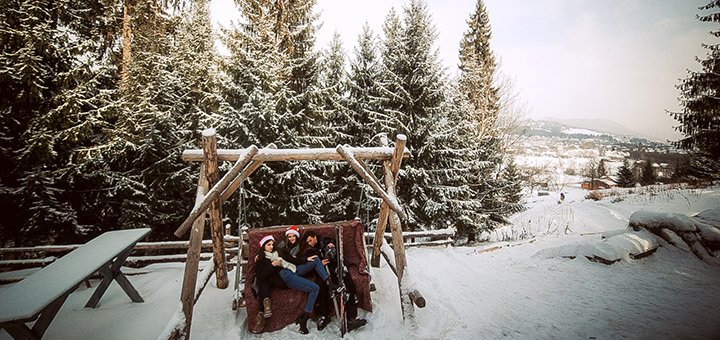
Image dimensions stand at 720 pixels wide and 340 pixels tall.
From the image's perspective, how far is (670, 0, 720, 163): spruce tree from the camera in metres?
10.4

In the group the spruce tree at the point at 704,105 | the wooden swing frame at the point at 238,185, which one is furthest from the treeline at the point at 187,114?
the spruce tree at the point at 704,105

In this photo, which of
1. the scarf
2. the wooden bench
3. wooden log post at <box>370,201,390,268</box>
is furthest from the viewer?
wooden log post at <box>370,201,390,268</box>

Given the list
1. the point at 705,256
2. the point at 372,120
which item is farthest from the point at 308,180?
the point at 705,256

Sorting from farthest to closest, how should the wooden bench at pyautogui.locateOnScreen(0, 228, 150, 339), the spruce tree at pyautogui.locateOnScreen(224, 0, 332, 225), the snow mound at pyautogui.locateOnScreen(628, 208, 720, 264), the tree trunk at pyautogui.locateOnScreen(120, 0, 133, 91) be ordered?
1. the tree trunk at pyautogui.locateOnScreen(120, 0, 133, 91)
2. the spruce tree at pyautogui.locateOnScreen(224, 0, 332, 225)
3. the snow mound at pyautogui.locateOnScreen(628, 208, 720, 264)
4. the wooden bench at pyautogui.locateOnScreen(0, 228, 150, 339)

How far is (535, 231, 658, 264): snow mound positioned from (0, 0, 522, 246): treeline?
11.5ft

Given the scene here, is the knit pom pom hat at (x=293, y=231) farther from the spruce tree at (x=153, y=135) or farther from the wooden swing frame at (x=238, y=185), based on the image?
the spruce tree at (x=153, y=135)

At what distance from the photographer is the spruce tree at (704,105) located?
1038 centimetres

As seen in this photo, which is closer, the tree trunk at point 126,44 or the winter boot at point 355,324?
the winter boot at point 355,324

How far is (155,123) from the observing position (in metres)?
9.17

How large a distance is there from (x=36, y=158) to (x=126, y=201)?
2.20 meters

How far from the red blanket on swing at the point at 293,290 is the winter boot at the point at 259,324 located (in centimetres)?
7

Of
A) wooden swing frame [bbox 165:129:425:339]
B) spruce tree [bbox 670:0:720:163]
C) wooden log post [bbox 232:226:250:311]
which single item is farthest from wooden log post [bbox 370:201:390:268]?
spruce tree [bbox 670:0:720:163]

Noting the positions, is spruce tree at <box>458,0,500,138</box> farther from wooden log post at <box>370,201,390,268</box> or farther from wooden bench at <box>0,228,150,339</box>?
wooden bench at <box>0,228,150,339</box>

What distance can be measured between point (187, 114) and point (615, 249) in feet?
43.7
